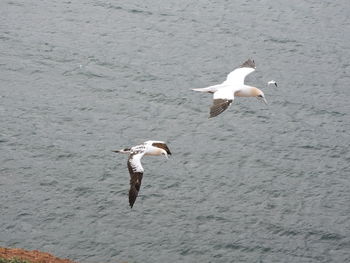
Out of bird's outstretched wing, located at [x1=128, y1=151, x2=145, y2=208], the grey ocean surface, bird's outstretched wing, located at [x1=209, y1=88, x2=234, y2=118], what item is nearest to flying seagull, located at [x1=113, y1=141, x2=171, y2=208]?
bird's outstretched wing, located at [x1=128, y1=151, x2=145, y2=208]

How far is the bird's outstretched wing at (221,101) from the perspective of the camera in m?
27.0

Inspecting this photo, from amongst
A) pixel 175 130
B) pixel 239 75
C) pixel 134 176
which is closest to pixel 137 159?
pixel 134 176

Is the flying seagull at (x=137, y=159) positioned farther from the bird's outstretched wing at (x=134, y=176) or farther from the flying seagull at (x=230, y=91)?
the flying seagull at (x=230, y=91)

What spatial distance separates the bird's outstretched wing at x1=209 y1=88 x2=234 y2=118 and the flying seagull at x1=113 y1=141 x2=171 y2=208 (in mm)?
2629

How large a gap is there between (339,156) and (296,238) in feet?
23.8

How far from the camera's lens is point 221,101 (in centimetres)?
2806

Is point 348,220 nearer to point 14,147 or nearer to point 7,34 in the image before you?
point 14,147

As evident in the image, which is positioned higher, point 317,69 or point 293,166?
point 317,69

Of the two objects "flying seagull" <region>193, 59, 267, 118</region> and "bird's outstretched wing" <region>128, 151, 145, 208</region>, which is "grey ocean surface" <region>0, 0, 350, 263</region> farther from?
"flying seagull" <region>193, 59, 267, 118</region>

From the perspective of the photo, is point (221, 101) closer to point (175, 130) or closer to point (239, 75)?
point (239, 75)

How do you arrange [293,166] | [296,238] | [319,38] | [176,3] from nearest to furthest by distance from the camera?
[296,238], [293,166], [319,38], [176,3]

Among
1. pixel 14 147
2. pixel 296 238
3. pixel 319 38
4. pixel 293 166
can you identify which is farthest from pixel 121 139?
pixel 319 38

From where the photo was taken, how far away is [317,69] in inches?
1690

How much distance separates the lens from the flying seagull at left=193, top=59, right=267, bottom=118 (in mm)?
27516
